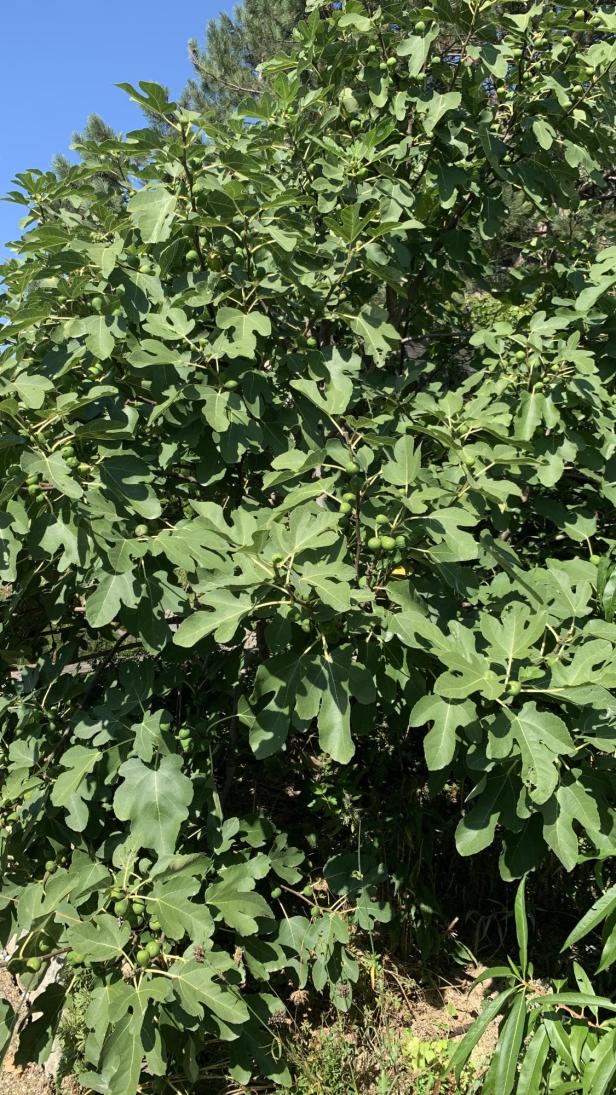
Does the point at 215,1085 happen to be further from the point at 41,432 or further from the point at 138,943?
the point at 41,432

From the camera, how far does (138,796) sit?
7.05ft

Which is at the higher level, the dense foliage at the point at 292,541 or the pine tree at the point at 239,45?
the pine tree at the point at 239,45

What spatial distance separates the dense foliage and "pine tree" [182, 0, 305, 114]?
25.7ft

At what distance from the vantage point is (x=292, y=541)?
5.92ft

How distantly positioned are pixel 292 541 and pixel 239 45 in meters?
11.0


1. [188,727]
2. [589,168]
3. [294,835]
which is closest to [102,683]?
[188,727]

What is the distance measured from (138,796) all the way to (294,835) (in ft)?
5.59

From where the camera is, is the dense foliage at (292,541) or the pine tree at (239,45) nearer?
the dense foliage at (292,541)

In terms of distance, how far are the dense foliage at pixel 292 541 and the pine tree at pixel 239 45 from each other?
25.7 ft

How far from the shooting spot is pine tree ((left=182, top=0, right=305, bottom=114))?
9.87 meters

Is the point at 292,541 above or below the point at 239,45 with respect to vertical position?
below

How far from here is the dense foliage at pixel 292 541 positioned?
1913 millimetres

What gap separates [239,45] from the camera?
1048 cm

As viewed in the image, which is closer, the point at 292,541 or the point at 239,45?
the point at 292,541
